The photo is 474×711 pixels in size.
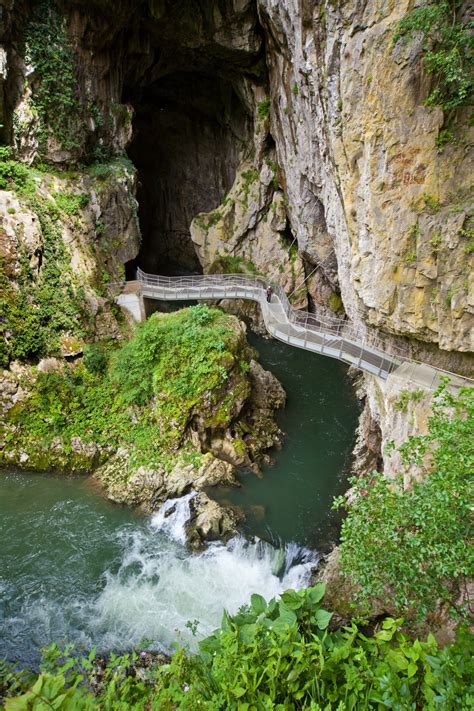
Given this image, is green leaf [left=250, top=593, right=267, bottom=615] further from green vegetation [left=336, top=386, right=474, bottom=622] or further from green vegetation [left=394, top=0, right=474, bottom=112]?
green vegetation [left=394, top=0, right=474, bottom=112]

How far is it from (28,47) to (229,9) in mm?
10273

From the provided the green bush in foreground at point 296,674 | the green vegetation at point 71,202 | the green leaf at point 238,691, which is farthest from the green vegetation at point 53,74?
the green leaf at point 238,691

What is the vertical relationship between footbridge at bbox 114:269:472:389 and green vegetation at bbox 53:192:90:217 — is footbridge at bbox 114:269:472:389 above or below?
below

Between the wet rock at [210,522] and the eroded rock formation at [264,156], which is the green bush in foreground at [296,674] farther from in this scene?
the wet rock at [210,522]

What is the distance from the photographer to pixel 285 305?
654 inches

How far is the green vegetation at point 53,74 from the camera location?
14.9 m

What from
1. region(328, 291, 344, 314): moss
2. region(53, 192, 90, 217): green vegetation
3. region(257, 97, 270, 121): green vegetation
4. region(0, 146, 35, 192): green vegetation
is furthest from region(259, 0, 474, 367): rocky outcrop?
region(0, 146, 35, 192): green vegetation

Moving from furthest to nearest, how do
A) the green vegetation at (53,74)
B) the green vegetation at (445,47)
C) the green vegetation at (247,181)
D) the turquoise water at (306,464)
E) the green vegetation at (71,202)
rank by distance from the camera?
1. the green vegetation at (247,181)
2. the green vegetation at (71,202)
3. the green vegetation at (53,74)
4. the turquoise water at (306,464)
5. the green vegetation at (445,47)

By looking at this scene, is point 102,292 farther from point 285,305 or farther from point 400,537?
point 400,537

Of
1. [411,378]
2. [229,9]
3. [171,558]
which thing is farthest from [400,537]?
[229,9]

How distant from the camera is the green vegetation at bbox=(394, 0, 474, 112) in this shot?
7.61 m

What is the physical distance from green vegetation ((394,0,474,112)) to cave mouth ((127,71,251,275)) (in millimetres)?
19759

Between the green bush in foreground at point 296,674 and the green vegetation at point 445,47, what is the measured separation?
9630 mm

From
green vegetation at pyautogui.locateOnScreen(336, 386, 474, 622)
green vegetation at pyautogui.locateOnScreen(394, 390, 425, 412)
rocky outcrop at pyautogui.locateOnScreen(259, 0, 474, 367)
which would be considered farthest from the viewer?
green vegetation at pyautogui.locateOnScreen(394, 390, 425, 412)
